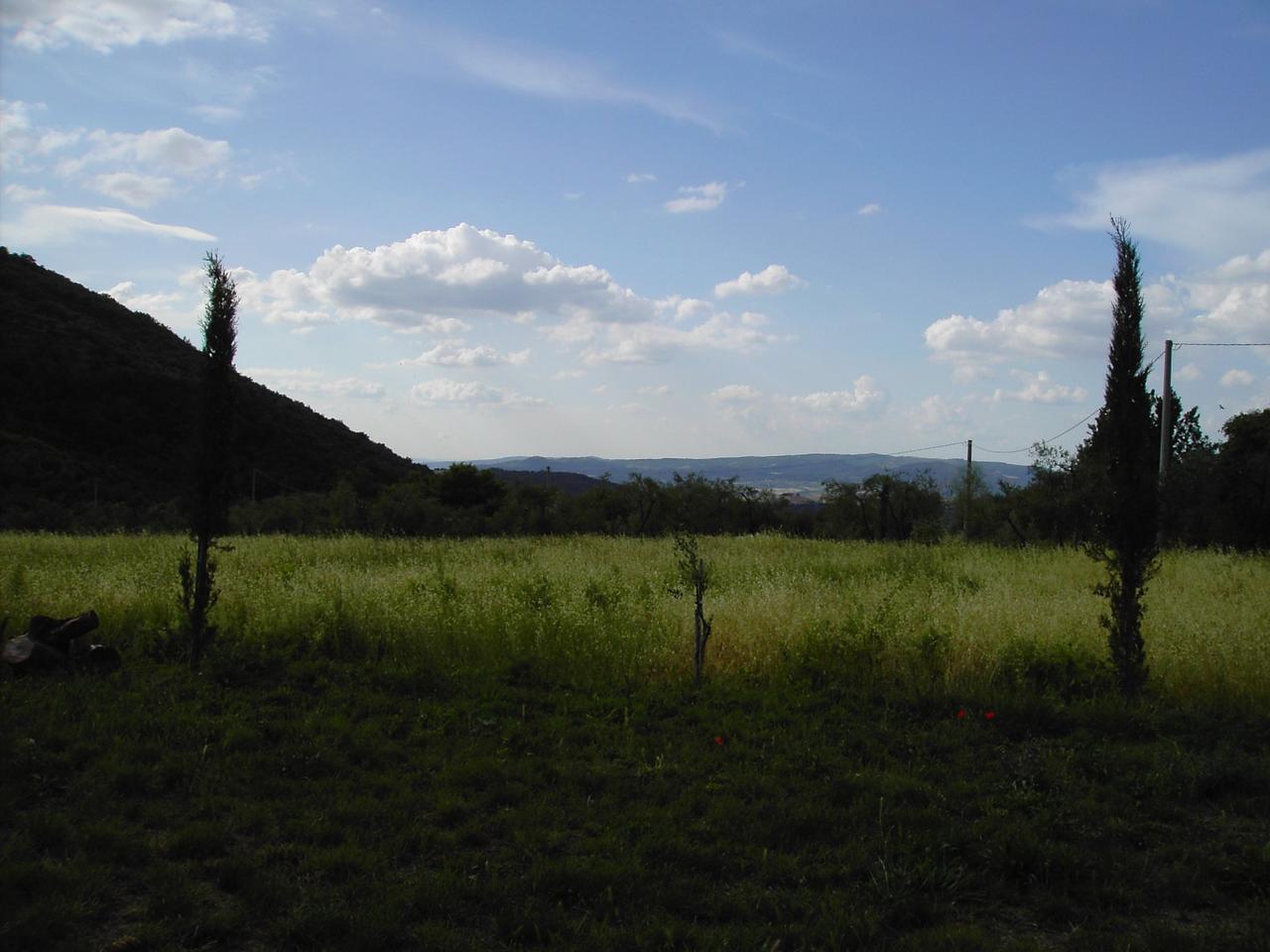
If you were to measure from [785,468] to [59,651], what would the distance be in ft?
330

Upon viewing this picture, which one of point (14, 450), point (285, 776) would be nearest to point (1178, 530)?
point (285, 776)

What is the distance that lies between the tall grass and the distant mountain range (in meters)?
22.8

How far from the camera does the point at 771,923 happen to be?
3.65m

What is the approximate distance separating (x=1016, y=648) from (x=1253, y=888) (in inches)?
156

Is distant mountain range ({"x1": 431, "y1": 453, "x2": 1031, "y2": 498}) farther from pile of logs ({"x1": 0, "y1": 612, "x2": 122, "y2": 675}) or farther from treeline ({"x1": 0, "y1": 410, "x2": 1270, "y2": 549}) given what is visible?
pile of logs ({"x1": 0, "y1": 612, "x2": 122, "y2": 675})

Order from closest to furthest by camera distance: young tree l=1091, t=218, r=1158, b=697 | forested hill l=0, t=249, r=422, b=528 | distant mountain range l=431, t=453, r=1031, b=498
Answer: young tree l=1091, t=218, r=1158, b=697 → forested hill l=0, t=249, r=422, b=528 → distant mountain range l=431, t=453, r=1031, b=498

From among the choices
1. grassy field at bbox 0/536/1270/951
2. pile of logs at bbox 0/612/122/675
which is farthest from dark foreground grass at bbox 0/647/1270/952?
pile of logs at bbox 0/612/122/675

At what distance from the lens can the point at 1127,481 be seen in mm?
7496

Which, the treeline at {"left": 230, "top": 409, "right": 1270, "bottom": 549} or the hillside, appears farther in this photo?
the hillside

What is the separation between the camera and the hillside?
46.4 m

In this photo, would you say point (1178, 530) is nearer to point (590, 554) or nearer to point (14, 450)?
point (590, 554)

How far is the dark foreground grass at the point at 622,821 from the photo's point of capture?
3.64m

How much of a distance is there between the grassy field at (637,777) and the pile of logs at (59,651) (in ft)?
1.78

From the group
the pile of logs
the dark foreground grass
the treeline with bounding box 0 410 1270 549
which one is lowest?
the dark foreground grass
